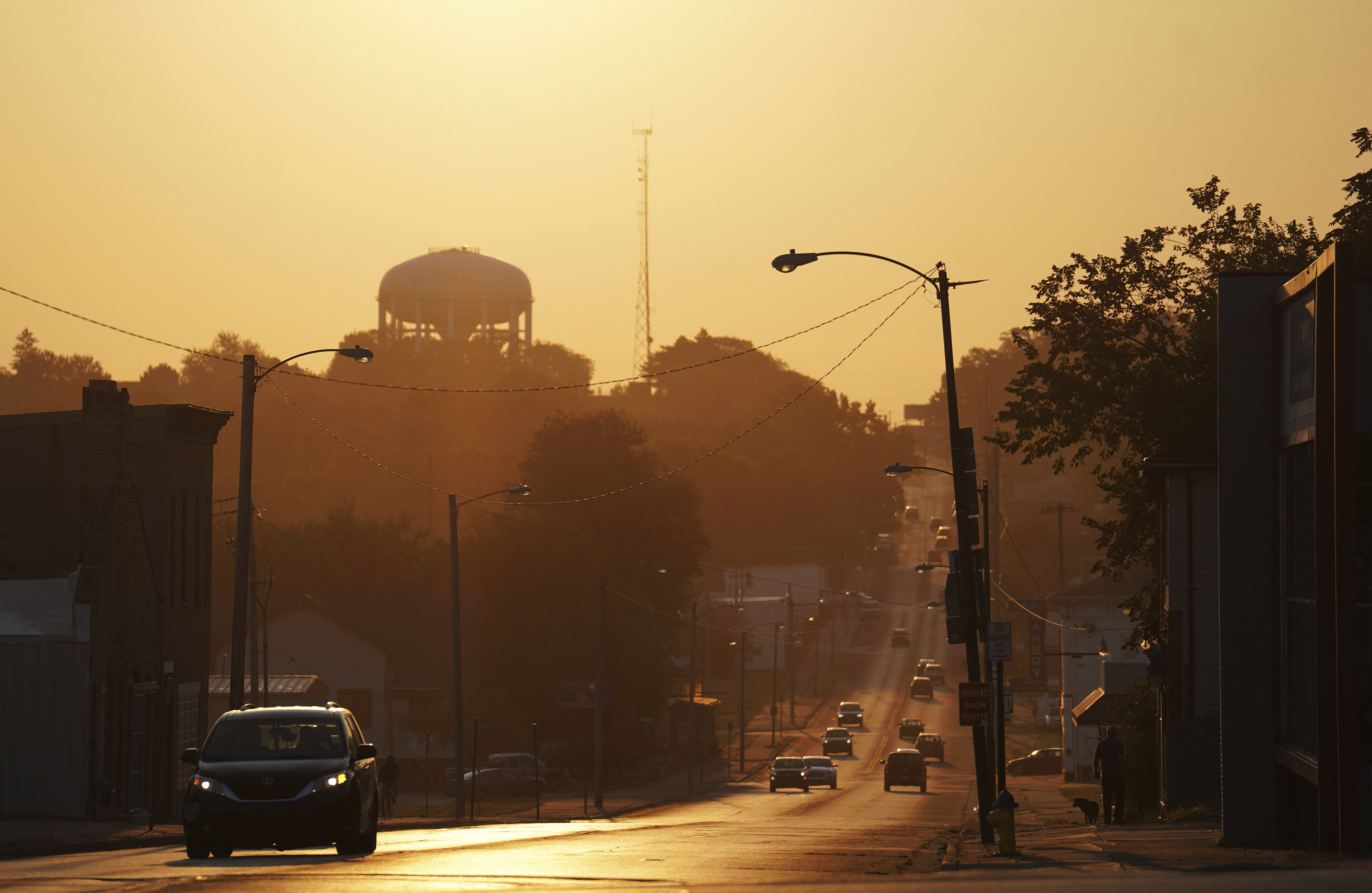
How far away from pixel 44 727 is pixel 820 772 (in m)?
35.8

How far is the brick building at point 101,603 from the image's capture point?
2900cm

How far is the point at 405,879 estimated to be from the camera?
1449 centimetres

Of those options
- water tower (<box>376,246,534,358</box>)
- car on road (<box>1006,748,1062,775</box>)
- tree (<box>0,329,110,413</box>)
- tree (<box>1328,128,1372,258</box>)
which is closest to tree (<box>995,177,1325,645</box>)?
tree (<box>1328,128,1372,258</box>)

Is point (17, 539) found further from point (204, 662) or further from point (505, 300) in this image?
point (505, 300)

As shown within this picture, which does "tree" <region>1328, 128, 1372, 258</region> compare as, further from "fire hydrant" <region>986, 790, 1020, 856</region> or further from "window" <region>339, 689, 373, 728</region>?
"window" <region>339, 689, 373, 728</region>

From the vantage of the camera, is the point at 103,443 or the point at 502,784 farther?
the point at 502,784

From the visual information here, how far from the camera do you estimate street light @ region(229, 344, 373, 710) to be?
97.7 feet

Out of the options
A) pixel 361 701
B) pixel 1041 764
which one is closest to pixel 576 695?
pixel 361 701

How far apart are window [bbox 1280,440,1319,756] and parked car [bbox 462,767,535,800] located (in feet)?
134

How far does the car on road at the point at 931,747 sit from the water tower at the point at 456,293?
68.4 meters

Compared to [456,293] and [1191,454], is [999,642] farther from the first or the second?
[456,293]

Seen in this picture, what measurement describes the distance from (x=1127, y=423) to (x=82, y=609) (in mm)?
24621

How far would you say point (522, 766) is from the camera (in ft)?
198

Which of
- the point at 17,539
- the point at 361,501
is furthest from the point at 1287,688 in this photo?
the point at 361,501
